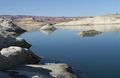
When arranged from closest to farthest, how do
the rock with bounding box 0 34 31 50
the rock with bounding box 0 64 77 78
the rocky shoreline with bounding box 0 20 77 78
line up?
1. the rock with bounding box 0 64 77 78
2. the rocky shoreline with bounding box 0 20 77 78
3. the rock with bounding box 0 34 31 50

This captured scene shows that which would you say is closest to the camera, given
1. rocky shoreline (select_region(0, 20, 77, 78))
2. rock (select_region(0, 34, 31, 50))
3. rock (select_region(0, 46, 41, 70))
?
rocky shoreline (select_region(0, 20, 77, 78))

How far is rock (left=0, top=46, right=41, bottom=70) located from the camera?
2315 centimetres

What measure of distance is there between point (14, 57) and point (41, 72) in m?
4.19

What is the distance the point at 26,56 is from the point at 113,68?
25.5 ft

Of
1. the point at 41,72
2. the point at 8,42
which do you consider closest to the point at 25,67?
the point at 41,72

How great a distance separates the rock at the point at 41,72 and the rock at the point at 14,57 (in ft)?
3.26

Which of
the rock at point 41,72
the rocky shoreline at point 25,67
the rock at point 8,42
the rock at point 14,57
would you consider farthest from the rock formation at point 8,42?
the rock at point 41,72

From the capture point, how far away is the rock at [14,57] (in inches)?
911

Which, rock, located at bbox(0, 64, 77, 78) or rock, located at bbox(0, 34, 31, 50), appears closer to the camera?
rock, located at bbox(0, 64, 77, 78)

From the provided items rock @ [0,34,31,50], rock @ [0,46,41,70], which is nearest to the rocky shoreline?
rock @ [0,46,41,70]

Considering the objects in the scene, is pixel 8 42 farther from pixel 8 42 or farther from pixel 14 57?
pixel 14 57

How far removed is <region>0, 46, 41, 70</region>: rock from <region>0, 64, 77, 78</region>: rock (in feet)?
3.26

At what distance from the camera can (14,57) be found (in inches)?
982

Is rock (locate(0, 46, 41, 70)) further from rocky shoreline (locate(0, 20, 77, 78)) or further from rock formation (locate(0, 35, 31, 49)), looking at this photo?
rock formation (locate(0, 35, 31, 49))
